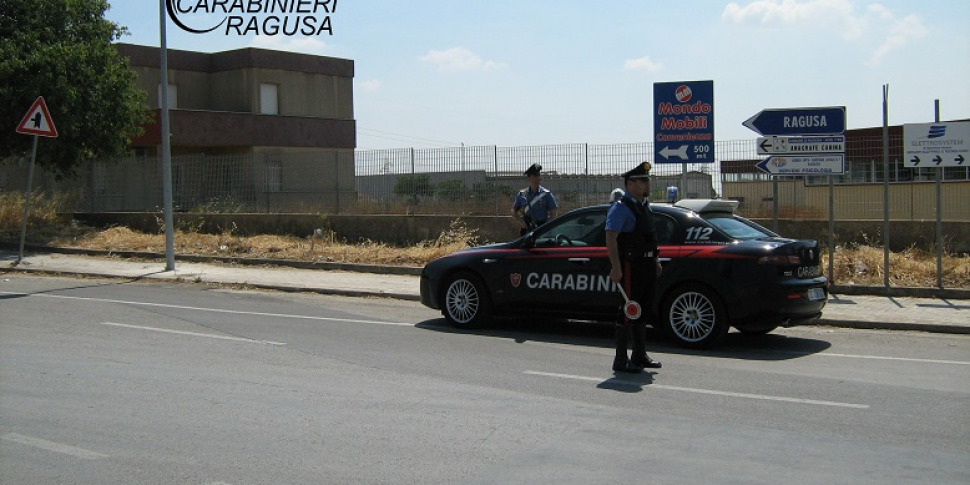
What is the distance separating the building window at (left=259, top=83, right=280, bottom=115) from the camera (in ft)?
134

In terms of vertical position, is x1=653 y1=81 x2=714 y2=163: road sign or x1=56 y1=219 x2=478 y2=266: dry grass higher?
x1=653 y1=81 x2=714 y2=163: road sign

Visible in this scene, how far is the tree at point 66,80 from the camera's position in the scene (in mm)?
22547

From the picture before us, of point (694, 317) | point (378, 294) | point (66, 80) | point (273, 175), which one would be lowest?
point (378, 294)

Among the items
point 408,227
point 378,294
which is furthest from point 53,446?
point 408,227

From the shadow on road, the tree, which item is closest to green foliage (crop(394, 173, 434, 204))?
the shadow on road

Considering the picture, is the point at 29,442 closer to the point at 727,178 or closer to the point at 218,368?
the point at 218,368

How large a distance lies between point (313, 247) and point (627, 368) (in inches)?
490

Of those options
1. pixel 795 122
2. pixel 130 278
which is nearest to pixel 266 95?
pixel 130 278

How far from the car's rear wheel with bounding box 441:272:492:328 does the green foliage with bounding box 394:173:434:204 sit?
8.93m

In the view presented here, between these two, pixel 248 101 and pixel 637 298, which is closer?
pixel 637 298

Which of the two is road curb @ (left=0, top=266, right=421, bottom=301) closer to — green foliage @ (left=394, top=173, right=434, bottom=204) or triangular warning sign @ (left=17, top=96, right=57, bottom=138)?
triangular warning sign @ (left=17, top=96, right=57, bottom=138)

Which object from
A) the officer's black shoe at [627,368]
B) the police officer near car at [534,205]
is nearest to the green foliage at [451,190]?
the police officer near car at [534,205]

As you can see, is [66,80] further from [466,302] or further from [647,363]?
[647,363]

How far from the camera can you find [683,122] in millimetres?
14984
